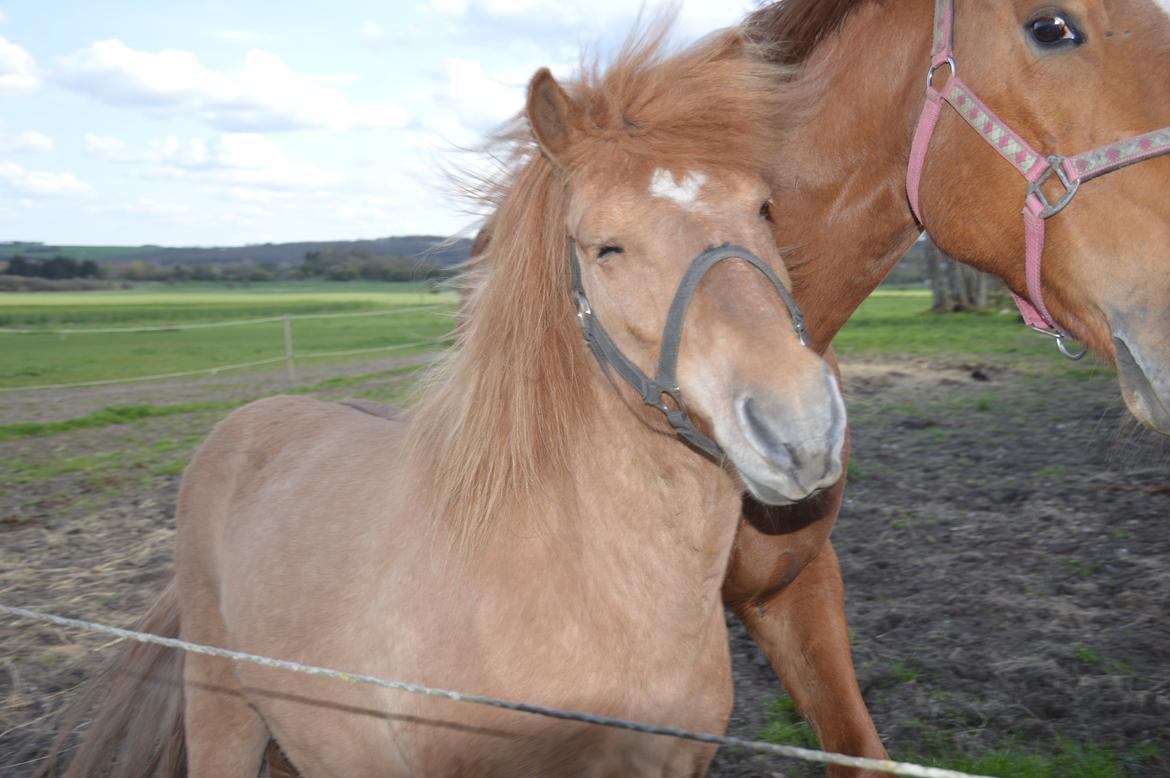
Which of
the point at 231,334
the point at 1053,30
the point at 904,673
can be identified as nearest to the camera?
the point at 1053,30

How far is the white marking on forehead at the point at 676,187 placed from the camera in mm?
1916

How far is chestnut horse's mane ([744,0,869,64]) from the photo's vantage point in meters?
2.64

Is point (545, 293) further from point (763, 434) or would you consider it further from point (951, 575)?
point (951, 575)

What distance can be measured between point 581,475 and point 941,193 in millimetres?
1131

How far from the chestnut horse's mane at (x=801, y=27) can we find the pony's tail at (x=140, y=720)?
256cm

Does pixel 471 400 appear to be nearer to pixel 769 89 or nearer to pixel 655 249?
pixel 655 249

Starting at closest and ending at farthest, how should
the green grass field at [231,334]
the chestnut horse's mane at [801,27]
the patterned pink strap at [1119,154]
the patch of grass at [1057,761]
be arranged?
the patterned pink strap at [1119,154], the chestnut horse's mane at [801,27], the patch of grass at [1057,761], the green grass field at [231,334]

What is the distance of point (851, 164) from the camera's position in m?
2.57

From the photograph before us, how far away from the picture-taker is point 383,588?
2230mm

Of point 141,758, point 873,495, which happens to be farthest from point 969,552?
point 141,758

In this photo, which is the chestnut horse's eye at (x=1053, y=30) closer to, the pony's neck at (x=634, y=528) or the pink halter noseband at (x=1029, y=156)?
the pink halter noseband at (x=1029, y=156)

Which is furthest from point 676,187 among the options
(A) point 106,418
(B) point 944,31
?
(A) point 106,418

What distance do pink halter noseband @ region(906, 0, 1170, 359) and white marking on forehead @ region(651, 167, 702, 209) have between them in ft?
2.54

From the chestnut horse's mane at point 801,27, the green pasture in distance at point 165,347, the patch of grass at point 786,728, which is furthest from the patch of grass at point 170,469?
the chestnut horse's mane at point 801,27
